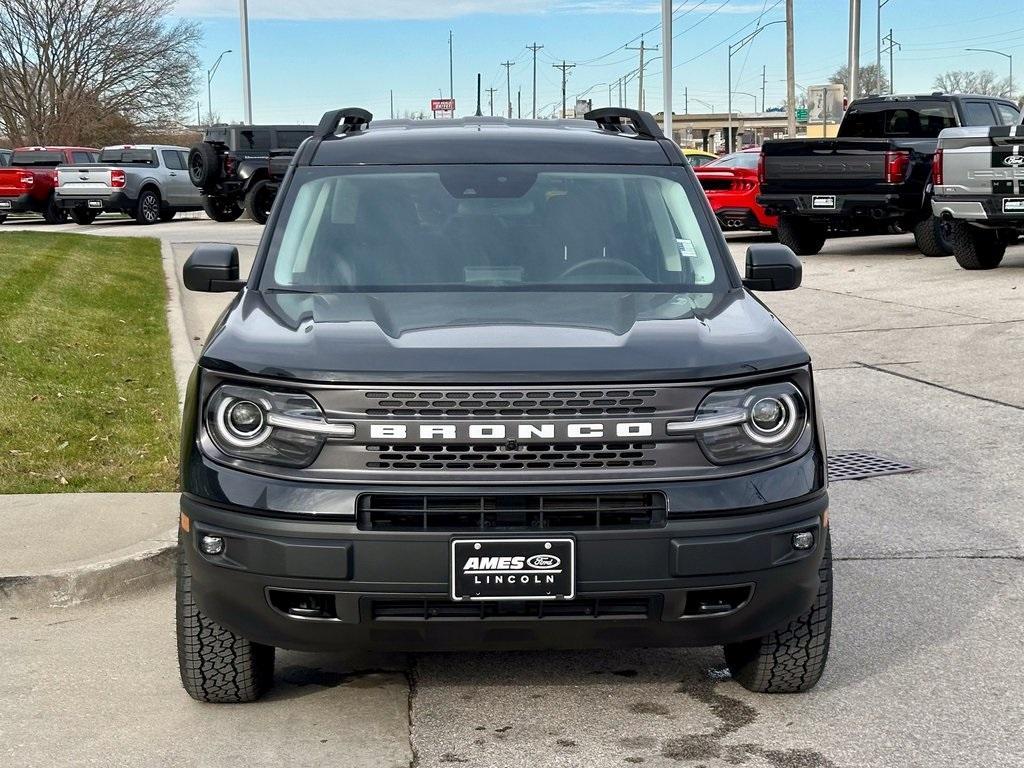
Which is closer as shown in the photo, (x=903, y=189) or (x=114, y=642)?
(x=114, y=642)

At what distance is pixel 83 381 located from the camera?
392 inches

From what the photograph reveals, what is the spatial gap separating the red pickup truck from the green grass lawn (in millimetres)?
16237

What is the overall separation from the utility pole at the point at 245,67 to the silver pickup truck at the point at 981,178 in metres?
25.6

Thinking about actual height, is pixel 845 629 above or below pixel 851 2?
below

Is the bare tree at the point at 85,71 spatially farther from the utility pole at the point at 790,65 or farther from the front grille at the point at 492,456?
the front grille at the point at 492,456

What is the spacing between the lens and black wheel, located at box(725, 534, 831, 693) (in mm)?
4352

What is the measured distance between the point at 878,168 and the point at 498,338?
16347mm

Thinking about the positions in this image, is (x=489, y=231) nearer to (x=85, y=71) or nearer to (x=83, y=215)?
(x=83, y=215)

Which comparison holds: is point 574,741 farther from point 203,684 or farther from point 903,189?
point 903,189

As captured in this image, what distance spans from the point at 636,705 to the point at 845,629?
1085 mm

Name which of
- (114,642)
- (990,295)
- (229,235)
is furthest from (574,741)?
(229,235)

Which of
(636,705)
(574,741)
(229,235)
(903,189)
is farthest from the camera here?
(229,235)

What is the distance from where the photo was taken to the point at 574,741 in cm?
421

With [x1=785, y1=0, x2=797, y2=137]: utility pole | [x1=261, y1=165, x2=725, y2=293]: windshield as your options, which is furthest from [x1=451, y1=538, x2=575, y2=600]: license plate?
[x1=785, y1=0, x2=797, y2=137]: utility pole
